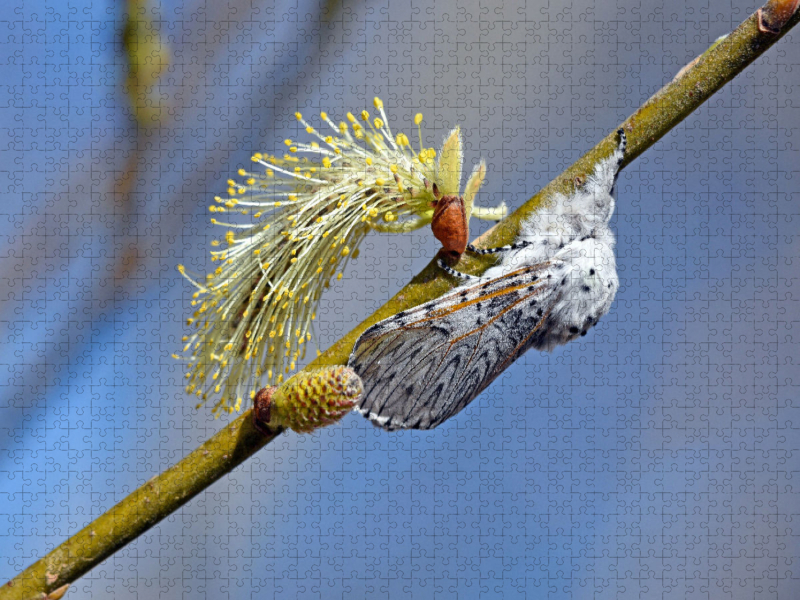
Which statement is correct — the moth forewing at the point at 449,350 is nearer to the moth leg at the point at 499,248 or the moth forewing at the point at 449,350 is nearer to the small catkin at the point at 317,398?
the moth leg at the point at 499,248

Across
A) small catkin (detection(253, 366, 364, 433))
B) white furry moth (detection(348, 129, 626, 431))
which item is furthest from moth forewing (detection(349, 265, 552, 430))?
small catkin (detection(253, 366, 364, 433))

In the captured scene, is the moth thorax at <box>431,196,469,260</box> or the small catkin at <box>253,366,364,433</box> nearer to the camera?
the small catkin at <box>253,366,364,433</box>

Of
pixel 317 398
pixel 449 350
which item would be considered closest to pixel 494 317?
pixel 449 350

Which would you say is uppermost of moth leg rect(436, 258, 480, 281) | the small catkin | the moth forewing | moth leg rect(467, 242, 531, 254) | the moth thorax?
the moth thorax

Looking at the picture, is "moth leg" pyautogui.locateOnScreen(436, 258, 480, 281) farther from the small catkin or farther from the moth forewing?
the small catkin

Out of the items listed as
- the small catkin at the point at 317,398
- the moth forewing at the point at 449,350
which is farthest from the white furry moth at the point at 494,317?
Result: the small catkin at the point at 317,398

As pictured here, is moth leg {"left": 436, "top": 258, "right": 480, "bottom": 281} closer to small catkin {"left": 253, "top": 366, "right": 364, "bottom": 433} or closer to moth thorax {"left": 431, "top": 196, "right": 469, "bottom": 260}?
moth thorax {"left": 431, "top": 196, "right": 469, "bottom": 260}

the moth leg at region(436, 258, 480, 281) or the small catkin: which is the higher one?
the moth leg at region(436, 258, 480, 281)
